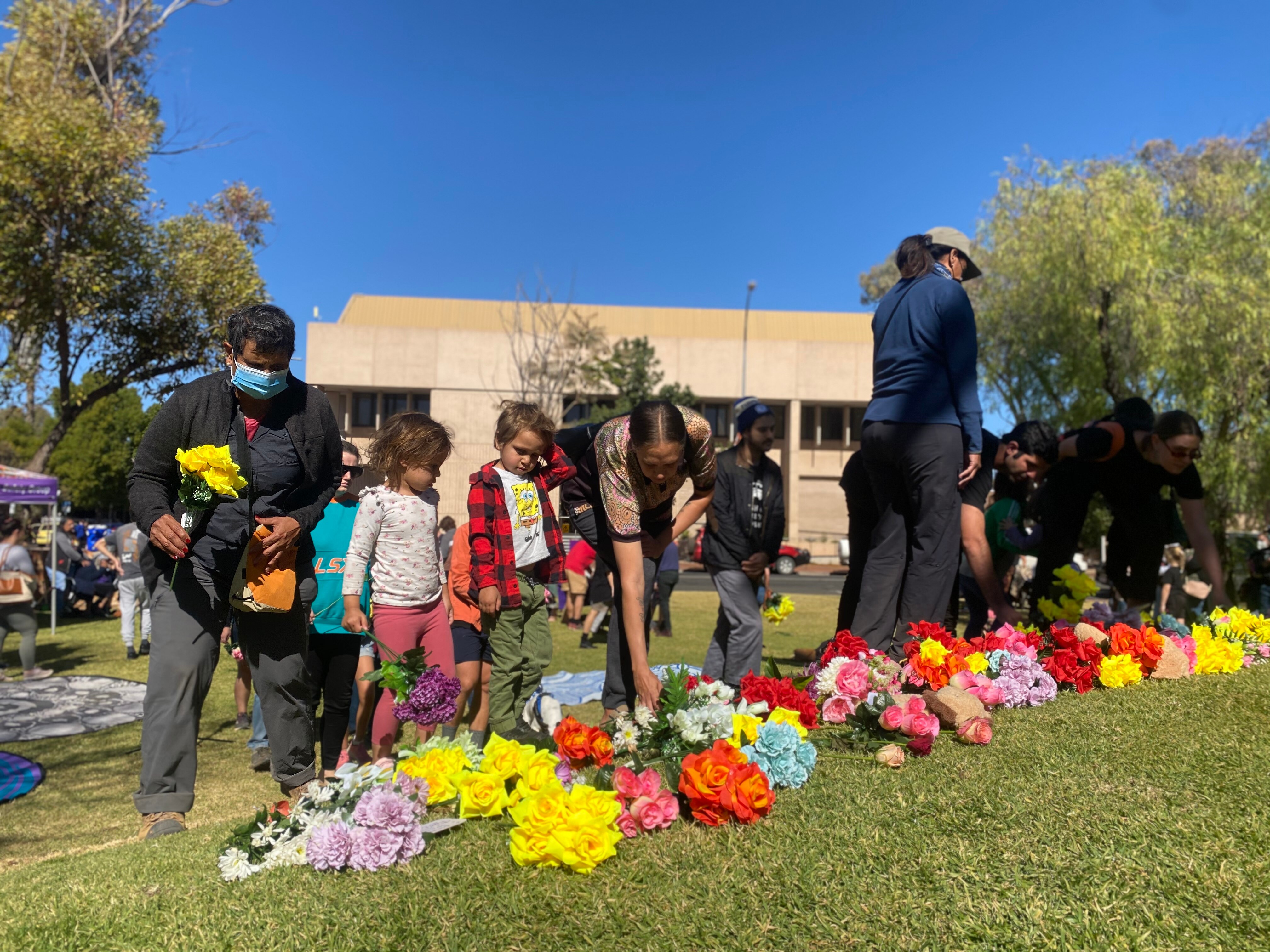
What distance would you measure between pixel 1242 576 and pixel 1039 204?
8900mm

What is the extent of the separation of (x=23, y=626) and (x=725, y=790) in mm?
8921

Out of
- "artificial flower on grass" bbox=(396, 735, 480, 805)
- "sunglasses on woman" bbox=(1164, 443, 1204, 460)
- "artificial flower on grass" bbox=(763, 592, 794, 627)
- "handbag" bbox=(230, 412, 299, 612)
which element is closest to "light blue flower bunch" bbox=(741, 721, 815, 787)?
"artificial flower on grass" bbox=(396, 735, 480, 805)

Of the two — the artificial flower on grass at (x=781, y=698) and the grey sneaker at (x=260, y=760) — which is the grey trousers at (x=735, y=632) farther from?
the grey sneaker at (x=260, y=760)

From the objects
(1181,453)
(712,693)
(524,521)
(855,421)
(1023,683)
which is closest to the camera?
(712,693)

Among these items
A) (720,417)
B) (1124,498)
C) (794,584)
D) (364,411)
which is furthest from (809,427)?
(1124,498)

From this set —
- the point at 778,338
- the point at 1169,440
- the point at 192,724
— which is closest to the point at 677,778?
the point at 192,724

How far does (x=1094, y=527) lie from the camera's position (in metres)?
20.4

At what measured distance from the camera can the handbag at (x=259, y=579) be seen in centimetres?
313

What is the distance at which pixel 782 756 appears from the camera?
8.64ft

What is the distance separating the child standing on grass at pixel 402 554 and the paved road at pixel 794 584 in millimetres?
15685

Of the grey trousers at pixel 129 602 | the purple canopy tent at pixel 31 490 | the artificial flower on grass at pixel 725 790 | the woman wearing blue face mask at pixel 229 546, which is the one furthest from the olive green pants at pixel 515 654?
the purple canopy tent at pixel 31 490

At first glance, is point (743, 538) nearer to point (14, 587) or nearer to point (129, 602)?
point (14, 587)

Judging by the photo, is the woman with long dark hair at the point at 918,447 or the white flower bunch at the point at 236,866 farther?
the woman with long dark hair at the point at 918,447

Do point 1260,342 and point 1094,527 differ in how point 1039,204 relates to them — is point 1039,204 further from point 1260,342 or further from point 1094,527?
point 1094,527
